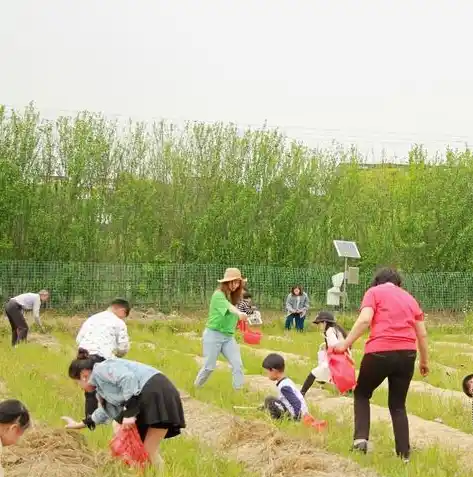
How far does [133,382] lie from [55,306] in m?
20.5

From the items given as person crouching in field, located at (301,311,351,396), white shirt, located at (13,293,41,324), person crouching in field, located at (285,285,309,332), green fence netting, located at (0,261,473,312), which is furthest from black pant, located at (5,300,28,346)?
person crouching in field, located at (301,311,351,396)

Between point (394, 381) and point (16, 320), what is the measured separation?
11776mm

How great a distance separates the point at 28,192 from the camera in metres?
27.7

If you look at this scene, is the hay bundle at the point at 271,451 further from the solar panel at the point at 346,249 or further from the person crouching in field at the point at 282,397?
the solar panel at the point at 346,249

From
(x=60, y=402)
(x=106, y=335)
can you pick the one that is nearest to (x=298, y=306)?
(x=60, y=402)

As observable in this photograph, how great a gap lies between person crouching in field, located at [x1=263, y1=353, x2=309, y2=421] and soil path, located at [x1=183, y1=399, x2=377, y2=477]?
1.72ft

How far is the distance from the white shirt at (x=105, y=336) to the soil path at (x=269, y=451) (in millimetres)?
1232

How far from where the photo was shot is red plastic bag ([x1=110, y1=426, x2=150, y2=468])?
249 inches

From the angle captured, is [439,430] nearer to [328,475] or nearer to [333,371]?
[333,371]

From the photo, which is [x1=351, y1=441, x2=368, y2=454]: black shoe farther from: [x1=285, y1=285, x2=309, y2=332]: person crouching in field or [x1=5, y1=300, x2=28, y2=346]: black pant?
[x1=285, y1=285, x2=309, y2=332]: person crouching in field

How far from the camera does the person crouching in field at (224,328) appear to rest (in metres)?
11.0

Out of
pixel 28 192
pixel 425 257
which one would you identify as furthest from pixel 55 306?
pixel 425 257

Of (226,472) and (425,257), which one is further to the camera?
(425,257)

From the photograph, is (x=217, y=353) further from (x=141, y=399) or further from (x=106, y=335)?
(x=141, y=399)
